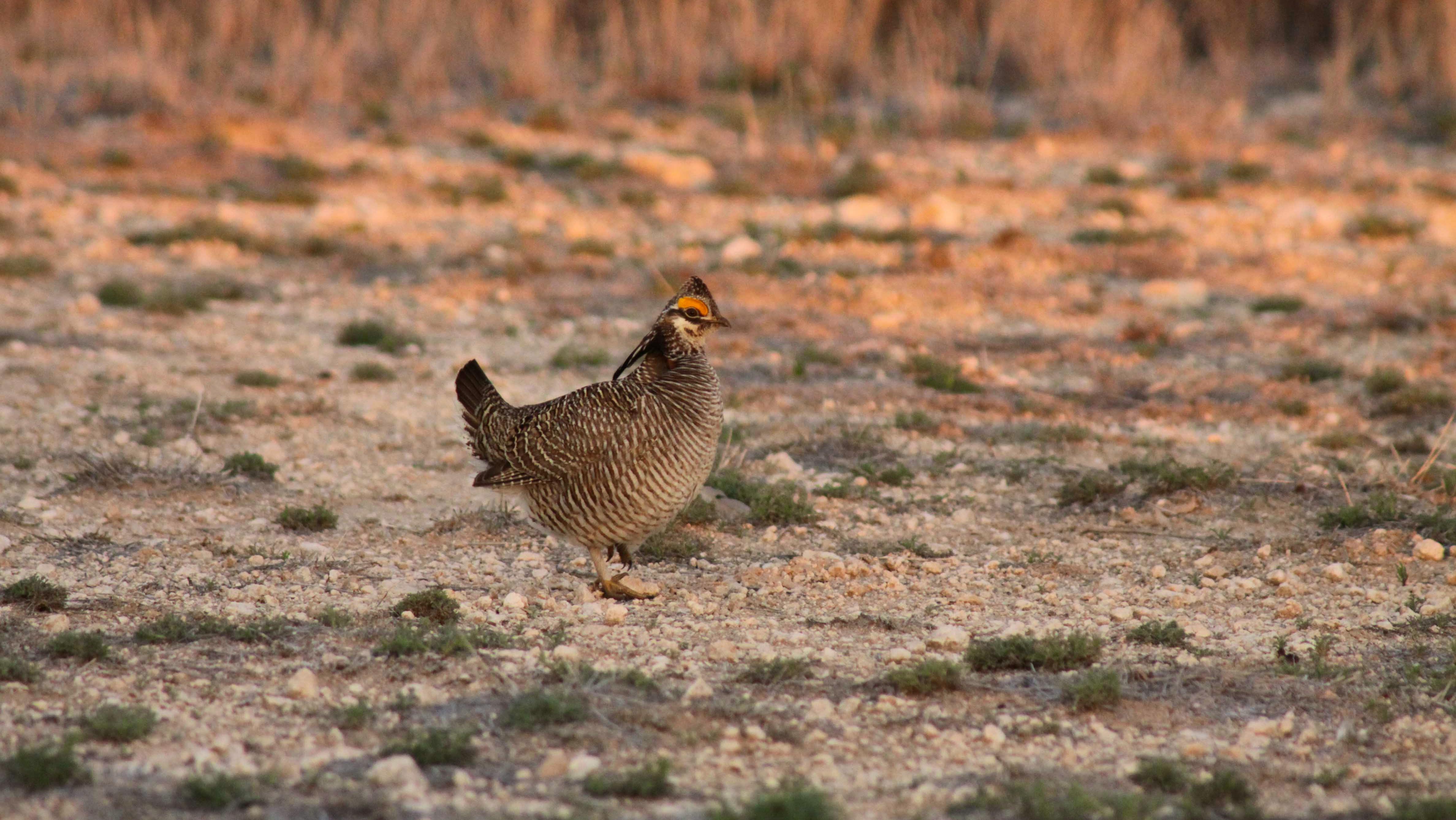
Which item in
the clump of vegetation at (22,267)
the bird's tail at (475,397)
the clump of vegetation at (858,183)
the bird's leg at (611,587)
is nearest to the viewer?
the bird's leg at (611,587)

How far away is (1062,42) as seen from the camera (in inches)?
841

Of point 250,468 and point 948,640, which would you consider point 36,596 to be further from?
point 948,640

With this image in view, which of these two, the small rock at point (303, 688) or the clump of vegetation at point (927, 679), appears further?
the clump of vegetation at point (927, 679)

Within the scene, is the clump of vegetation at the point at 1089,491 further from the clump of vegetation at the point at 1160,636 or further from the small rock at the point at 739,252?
the small rock at the point at 739,252

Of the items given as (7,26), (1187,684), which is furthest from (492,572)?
(7,26)

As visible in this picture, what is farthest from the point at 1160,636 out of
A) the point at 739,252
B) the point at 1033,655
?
the point at 739,252

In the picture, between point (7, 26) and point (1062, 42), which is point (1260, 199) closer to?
point (1062, 42)

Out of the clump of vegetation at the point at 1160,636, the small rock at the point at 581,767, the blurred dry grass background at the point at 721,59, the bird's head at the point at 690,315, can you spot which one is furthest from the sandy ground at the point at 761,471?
the blurred dry grass background at the point at 721,59

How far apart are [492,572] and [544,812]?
2.59 metres

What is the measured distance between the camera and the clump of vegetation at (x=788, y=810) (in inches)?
167

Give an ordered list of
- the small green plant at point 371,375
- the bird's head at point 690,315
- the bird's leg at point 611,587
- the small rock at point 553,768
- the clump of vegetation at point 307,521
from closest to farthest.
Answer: the small rock at point 553,768, the bird's leg at point 611,587, the bird's head at point 690,315, the clump of vegetation at point 307,521, the small green plant at point 371,375

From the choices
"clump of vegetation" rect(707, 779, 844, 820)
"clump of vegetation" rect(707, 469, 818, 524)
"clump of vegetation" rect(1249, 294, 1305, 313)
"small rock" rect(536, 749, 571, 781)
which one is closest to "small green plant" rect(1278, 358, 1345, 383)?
"clump of vegetation" rect(1249, 294, 1305, 313)

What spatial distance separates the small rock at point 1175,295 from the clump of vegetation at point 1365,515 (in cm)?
564

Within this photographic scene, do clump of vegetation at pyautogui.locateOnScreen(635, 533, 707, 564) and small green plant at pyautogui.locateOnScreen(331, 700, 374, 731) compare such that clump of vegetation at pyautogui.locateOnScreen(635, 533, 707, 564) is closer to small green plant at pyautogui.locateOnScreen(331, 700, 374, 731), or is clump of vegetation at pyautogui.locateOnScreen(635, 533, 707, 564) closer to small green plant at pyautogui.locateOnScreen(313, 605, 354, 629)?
small green plant at pyautogui.locateOnScreen(313, 605, 354, 629)
